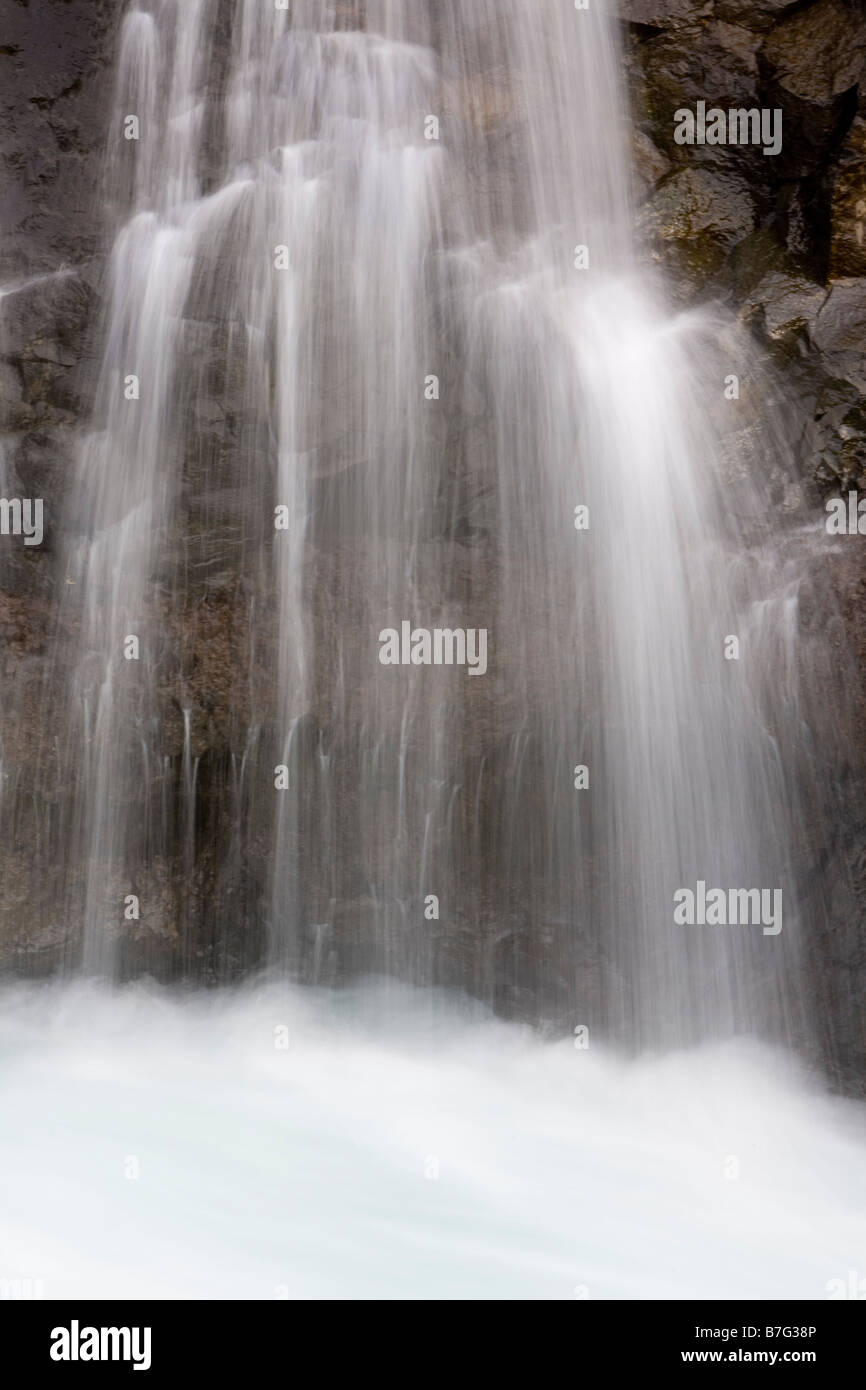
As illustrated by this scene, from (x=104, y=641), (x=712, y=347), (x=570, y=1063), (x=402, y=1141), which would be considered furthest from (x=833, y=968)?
(x=104, y=641)

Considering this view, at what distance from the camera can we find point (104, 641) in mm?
9062

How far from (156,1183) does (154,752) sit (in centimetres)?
313

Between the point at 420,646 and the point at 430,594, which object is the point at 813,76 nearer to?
the point at 430,594

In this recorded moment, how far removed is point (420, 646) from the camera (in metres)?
8.95

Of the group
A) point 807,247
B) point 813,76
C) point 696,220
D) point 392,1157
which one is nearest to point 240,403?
point 696,220

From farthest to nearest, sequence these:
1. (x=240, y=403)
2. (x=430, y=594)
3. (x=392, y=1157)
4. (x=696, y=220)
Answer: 1. (x=696, y=220)
2. (x=240, y=403)
3. (x=430, y=594)
4. (x=392, y=1157)

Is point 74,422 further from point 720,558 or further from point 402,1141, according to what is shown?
point 402,1141

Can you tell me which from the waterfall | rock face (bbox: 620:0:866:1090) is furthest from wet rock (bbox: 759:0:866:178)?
the waterfall

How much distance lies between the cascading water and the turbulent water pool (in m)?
0.06

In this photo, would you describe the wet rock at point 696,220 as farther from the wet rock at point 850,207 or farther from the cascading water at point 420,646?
the wet rock at point 850,207

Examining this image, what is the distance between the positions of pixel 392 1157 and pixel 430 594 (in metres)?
3.93

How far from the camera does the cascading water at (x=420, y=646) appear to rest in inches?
334

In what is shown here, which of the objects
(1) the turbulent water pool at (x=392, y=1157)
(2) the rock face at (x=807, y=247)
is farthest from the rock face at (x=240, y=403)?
(1) the turbulent water pool at (x=392, y=1157)

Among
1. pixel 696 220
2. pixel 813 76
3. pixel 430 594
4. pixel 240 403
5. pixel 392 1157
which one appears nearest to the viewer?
pixel 392 1157
